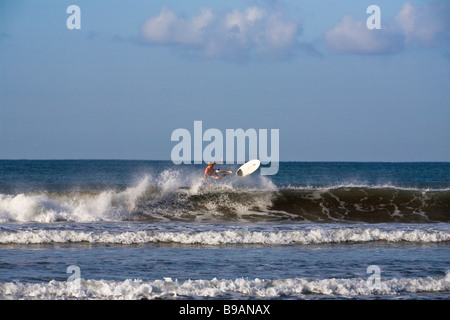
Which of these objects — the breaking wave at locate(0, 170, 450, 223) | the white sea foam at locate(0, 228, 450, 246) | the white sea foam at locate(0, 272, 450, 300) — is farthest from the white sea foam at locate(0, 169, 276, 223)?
the white sea foam at locate(0, 272, 450, 300)

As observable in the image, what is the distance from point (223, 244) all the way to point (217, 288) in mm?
5534

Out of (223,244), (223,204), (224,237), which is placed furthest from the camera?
(223,204)

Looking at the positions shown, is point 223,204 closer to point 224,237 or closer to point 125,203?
point 125,203

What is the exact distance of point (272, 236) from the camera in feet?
60.5

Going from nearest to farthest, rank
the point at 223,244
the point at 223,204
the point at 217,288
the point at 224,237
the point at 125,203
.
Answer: the point at 217,288 → the point at 223,244 → the point at 224,237 → the point at 125,203 → the point at 223,204

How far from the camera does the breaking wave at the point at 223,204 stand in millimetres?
24656

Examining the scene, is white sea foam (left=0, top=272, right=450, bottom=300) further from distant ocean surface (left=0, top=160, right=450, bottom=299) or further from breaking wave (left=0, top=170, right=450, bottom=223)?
breaking wave (left=0, top=170, right=450, bottom=223)

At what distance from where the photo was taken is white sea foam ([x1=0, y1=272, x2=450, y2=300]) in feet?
38.5

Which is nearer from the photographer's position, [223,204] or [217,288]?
[217,288]

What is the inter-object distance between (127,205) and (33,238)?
897 cm

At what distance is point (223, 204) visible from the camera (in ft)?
90.8

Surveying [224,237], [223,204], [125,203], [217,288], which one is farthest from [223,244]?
[125,203]
